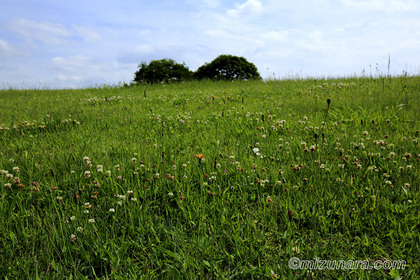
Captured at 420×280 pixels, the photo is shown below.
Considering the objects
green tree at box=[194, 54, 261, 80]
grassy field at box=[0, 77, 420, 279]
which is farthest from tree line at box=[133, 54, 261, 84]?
grassy field at box=[0, 77, 420, 279]

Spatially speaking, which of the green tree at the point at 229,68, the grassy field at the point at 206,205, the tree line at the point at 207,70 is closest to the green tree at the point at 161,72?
the tree line at the point at 207,70

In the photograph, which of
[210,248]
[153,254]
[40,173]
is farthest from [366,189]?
[40,173]

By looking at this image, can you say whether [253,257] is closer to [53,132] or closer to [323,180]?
[323,180]

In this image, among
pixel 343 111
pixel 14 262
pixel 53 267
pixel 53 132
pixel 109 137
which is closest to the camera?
pixel 53 267

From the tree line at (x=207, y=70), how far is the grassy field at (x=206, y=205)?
579 inches

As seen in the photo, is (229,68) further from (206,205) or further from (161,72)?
(206,205)

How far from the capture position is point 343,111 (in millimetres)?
7285

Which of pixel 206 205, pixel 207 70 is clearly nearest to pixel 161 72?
pixel 207 70

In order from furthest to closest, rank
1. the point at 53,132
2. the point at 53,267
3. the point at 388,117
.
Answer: the point at 388,117 < the point at 53,132 < the point at 53,267

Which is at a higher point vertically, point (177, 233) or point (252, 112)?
point (252, 112)

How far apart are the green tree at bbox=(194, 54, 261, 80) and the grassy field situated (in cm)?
1482

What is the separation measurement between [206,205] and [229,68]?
17848 mm

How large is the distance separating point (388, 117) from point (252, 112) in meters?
3.26

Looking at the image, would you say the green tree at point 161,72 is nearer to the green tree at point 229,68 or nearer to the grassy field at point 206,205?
the green tree at point 229,68
